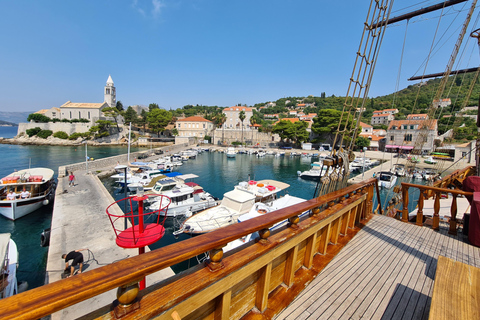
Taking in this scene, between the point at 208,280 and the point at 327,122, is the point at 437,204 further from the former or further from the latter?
the point at 327,122

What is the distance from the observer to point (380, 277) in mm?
2902

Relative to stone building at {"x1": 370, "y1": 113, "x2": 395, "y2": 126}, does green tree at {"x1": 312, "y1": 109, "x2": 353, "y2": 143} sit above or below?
below

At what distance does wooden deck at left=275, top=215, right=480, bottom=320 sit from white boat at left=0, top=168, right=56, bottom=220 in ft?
59.0

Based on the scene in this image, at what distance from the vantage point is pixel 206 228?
11008 mm

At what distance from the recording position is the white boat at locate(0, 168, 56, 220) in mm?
12898

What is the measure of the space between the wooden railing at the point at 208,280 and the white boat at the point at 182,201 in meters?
11.9

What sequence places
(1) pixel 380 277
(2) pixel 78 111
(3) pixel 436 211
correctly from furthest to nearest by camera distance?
(2) pixel 78 111
(3) pixel 436 211
(1) pixel 380 277

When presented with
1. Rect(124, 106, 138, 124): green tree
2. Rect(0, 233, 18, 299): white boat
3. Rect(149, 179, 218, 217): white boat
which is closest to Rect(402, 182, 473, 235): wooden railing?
Rect(0, 233, 18, 299): white boat

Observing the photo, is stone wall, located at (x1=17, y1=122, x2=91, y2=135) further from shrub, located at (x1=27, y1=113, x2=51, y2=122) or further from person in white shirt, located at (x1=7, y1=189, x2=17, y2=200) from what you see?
person in white shirt, located at (x1=7, y1=189, x2=17, y2=200)

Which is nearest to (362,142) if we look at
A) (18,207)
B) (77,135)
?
(18,207)

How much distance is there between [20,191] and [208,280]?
18.9m

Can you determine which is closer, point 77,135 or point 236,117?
point 77,135

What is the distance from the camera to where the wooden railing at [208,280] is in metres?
0.92

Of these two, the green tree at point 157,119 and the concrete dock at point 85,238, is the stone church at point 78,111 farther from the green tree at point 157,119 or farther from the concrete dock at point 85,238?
the concrete dock at point 85,238
